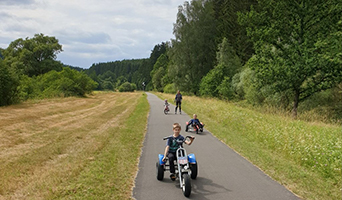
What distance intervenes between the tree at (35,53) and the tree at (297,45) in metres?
48.1

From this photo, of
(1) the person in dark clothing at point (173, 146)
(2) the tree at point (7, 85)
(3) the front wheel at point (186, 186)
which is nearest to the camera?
(3) the front wheel at point (186, 186)

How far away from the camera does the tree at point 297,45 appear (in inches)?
714

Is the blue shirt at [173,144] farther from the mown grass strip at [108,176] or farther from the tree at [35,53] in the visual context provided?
the tree at [35,53]

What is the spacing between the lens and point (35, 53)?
54.4m

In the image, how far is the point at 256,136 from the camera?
35.3 ft

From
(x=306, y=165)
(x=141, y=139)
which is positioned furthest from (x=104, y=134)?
(x=306, y=165)

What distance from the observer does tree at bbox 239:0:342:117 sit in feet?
59.5

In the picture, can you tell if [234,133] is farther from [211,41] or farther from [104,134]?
[211,41]

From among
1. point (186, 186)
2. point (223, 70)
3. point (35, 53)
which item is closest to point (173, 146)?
point (186, 186)

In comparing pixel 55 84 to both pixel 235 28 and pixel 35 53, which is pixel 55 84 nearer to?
pixel 35 53

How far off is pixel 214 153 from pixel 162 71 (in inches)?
3057

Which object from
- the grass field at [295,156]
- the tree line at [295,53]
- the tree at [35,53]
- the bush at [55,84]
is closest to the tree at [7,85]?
the bush at [55,84]

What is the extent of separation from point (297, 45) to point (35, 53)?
→ 178 feet

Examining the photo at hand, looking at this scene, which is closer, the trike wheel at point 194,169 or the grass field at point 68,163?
the grass field at point 68,163
